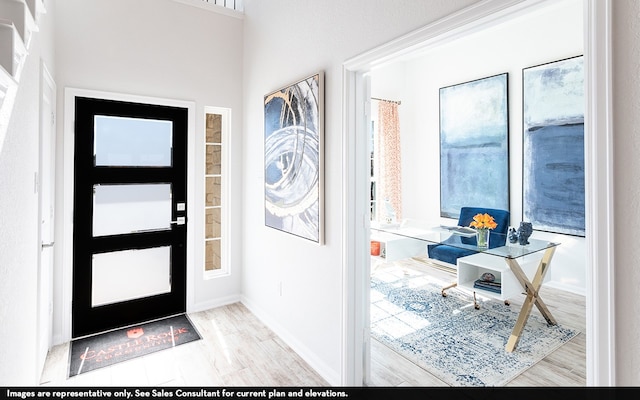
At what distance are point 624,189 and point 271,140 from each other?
7.98ft

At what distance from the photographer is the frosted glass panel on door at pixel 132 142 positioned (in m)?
3.00

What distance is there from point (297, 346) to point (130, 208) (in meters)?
1.99

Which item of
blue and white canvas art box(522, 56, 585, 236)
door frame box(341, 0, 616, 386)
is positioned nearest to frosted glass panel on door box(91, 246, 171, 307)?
door frame box(341, 0, 616, 386)

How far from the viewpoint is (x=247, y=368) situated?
7.99 feet

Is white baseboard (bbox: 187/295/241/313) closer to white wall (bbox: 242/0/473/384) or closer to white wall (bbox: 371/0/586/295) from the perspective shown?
white wall (bbox: 242/0/473/384)

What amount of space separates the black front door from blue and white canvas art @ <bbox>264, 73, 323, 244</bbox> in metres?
1.01

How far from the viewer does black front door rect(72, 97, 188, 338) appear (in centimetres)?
293

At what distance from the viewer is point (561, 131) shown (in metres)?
3.82

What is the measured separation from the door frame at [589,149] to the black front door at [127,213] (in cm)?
200

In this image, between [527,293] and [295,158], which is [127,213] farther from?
A: [527,293]

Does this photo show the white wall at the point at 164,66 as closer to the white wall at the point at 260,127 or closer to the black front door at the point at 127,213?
the white wall at the point at 260,127

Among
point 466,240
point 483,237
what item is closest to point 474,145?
point 466,240

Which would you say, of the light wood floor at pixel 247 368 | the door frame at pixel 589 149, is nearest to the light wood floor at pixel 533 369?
the light wood floor at pixel 247 368
